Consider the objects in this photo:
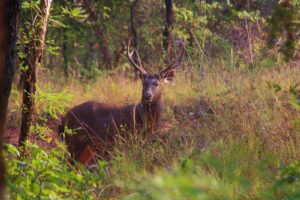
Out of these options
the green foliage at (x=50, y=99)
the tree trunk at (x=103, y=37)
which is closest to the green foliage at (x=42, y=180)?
the green foliage at (x=50, y=99)

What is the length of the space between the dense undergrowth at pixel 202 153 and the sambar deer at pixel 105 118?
0.29 m

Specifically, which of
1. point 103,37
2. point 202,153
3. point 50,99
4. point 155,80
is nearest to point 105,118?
point 155,80

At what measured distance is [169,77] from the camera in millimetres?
11156

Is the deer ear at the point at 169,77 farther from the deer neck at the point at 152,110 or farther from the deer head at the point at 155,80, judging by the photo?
the deer neck at the point at 152,110

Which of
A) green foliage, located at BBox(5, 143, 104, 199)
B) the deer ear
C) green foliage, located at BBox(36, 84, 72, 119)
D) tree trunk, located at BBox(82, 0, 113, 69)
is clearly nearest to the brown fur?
the deer ear

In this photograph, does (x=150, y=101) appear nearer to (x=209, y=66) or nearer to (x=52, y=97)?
(x=209, y=66)

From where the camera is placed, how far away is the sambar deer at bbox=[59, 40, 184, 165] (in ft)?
33.1

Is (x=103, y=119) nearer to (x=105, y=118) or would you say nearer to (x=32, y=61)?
(x=105, y=118)

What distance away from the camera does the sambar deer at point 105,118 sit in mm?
10078

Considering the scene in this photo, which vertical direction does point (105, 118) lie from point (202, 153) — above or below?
below

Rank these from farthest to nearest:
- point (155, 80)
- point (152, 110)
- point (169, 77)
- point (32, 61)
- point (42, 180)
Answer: point (169, 77), point (155, 80), point (152, 110), point (32, 61), point (42, 180)

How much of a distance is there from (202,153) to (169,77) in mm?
5551

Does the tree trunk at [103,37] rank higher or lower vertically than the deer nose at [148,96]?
higher

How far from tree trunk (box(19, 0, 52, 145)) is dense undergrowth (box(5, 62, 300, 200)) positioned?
11cm
